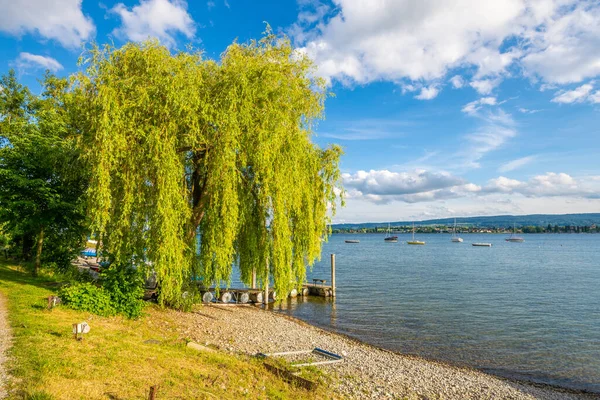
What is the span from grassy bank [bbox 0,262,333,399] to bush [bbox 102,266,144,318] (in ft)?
3.46

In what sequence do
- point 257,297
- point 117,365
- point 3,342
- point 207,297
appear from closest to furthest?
point 117,365 → point 3,342 → point 207,297 → point 257,297

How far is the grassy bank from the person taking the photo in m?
7.91

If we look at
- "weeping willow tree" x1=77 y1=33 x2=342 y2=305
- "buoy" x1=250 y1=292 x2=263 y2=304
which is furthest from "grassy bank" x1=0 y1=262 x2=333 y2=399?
"buoy" x1=250 y1=292 x2=263 y2=304

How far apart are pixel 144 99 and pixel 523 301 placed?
32876mm

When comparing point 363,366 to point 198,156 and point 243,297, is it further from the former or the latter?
point 243,297

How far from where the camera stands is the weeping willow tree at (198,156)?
544 inches

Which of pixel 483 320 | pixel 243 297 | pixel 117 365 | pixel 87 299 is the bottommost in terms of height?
pixel 483 320

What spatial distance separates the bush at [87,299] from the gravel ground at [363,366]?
2.98m

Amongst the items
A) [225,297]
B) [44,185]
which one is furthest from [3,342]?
[225,297]

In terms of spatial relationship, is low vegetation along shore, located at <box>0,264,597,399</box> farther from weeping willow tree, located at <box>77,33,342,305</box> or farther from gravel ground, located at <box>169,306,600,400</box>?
weeping willow tree, located at <box>77,33,342,305</box>

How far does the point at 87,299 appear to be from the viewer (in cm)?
1496

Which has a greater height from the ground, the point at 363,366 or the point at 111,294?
the point at 111,294

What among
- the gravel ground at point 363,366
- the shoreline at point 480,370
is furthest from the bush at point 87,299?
the shoreline at point 480,370

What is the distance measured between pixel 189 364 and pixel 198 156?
870cm
